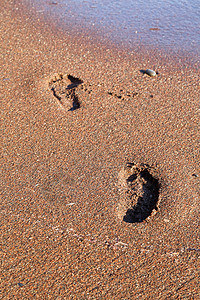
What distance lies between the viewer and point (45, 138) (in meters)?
3.47

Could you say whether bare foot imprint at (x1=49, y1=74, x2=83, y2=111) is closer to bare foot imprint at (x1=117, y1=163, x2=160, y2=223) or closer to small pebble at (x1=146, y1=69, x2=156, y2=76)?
small pebble at (x1=146, y1=69, x2=156, y2=76)

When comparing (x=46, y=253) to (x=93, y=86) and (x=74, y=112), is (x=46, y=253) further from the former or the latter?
(x=93, y=86)

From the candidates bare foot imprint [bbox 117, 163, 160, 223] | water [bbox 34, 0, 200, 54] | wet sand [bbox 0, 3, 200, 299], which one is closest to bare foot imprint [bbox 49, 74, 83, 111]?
wet sand [bbox 0, 3, 200, 299]

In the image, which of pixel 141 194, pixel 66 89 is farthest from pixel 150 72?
pixel 141 194

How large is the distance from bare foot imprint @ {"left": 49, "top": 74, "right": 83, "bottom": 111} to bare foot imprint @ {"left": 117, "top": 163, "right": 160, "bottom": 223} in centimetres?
115

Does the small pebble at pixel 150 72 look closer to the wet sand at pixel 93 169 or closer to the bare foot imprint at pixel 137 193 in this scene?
the wet sand at pixel 93 169

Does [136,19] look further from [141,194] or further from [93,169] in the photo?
→ [141,194]

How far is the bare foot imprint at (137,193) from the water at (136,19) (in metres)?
2.71

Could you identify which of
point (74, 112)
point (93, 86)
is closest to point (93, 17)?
point (93, 86)

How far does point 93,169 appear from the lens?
319 cm

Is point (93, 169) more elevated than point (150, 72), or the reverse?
point (150, 72)

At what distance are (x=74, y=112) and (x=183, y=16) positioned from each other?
3.38m

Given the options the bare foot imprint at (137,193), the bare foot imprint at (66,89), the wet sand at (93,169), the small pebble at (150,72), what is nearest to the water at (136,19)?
the wet sand at (93,169)

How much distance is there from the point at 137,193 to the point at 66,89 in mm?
1751
